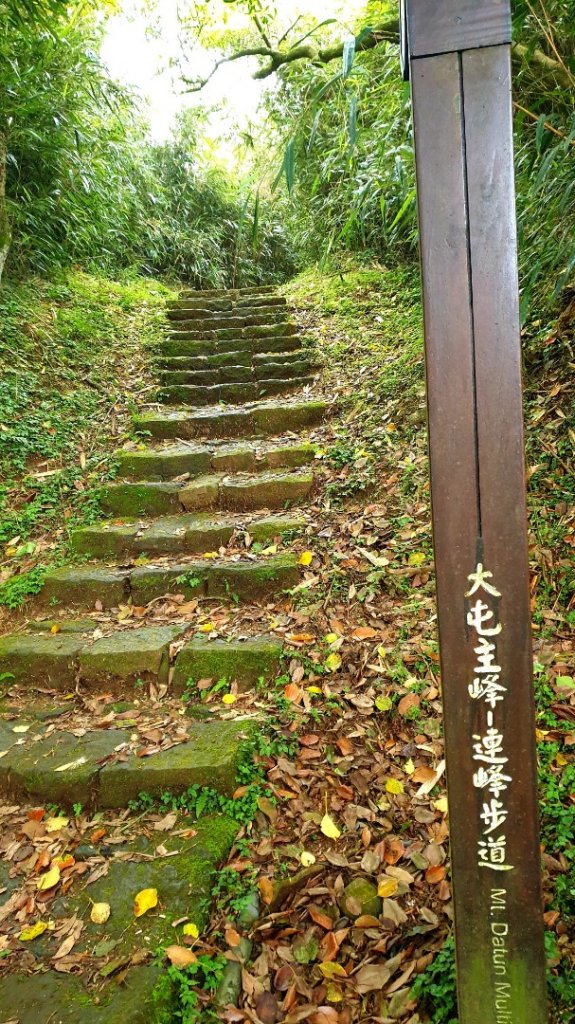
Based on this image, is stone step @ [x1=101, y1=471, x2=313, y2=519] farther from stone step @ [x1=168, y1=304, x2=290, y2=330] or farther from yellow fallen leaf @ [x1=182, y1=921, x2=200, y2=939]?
stone step @ [x1=168, y1=304, x2=290, y2=330]

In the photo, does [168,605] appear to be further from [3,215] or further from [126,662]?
[3,215]

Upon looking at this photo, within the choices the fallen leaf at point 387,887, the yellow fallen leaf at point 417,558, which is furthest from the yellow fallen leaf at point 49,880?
the yellow fallen leaf at point 417,558

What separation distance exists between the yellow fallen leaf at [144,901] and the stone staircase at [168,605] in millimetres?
49

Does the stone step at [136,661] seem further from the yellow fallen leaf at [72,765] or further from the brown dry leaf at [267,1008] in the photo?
the brown dry leaf at [267,1008]

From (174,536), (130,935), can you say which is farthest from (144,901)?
(174,536)

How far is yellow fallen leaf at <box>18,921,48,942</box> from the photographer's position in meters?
1.84

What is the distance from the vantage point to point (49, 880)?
201 cm

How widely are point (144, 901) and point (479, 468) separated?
175 centimetres

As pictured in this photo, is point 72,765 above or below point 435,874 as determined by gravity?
above

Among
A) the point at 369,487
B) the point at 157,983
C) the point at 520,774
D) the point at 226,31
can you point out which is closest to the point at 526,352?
the point at 369,487

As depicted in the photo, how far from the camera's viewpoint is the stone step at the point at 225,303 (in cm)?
731

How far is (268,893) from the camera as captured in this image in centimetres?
191

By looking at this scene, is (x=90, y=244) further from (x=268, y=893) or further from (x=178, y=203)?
(x=268, y=893)

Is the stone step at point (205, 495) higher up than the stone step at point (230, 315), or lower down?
lower down
